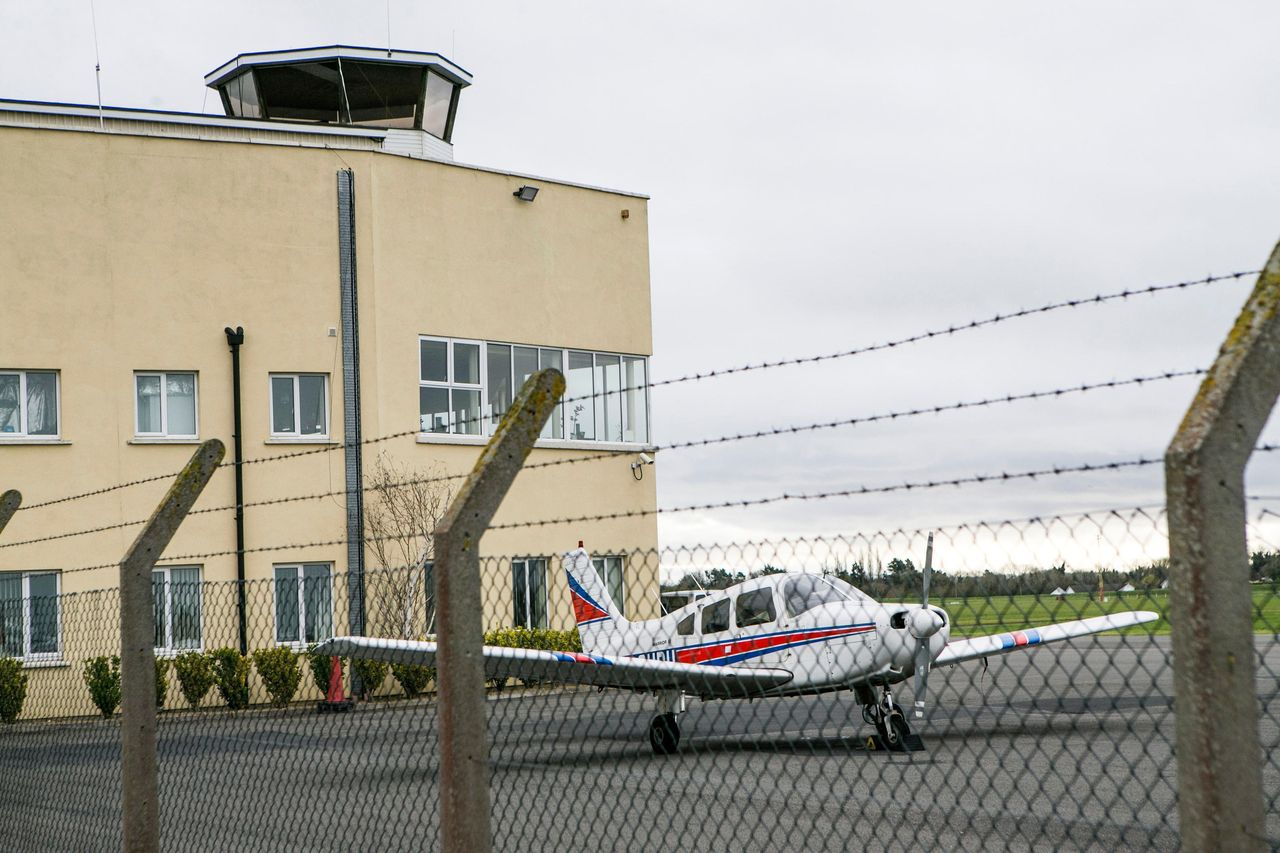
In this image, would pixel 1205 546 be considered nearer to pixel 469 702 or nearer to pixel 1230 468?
pixel 1230 468

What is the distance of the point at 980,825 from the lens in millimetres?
9430

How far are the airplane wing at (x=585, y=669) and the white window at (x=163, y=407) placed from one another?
11558mm

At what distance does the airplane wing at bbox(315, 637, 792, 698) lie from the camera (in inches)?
242

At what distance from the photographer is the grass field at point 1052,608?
2.77m

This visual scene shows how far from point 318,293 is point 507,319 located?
344 centimetres

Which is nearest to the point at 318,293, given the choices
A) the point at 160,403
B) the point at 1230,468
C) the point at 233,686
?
the point at 160,403

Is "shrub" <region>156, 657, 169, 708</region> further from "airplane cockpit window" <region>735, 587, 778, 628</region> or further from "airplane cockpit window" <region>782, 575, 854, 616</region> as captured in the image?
"airplane cockpit window" <region>782, 575, 854, 616</region>

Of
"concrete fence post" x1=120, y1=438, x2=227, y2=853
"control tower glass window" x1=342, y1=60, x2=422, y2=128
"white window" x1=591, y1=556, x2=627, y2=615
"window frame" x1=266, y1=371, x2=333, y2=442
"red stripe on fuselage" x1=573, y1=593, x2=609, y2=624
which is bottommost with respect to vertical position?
"white window" x1=591, y1=556, x2=627, y2=615

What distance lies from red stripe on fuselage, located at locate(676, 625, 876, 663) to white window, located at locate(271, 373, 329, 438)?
1092 centimetres

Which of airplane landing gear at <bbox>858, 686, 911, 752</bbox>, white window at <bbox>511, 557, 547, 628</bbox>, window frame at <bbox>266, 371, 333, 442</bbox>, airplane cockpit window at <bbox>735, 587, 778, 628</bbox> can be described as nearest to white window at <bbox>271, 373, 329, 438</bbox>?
window frame at <bbox>266, 371, 333, 442</bbox>

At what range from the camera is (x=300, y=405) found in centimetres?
2434

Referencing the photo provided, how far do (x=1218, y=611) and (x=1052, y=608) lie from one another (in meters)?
0.64

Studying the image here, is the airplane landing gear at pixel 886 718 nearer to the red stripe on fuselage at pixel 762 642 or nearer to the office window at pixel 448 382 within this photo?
the red stripe on fuselage at pixel 762 642

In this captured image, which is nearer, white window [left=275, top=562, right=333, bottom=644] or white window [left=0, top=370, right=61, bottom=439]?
white window [left=275, top=562, right=333, bottom=644]
